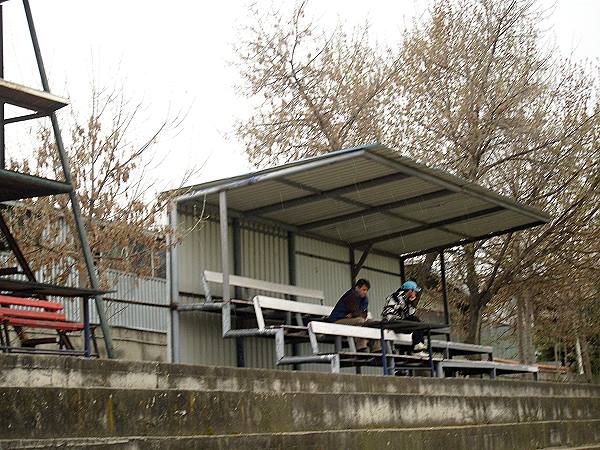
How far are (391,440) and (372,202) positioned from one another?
19.0 ft

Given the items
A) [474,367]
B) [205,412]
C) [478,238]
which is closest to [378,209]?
[474,367]

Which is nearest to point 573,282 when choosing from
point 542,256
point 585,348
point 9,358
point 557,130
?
point 542,256

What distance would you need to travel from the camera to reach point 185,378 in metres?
7.94

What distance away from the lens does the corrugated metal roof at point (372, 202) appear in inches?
510

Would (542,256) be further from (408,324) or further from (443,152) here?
(408,324)

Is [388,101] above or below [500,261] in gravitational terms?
above

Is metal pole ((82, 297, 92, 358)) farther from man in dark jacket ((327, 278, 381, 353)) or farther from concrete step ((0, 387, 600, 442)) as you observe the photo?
man in dark jacket ((327, 278, 381, 353))

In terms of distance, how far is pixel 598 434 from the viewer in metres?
16.3

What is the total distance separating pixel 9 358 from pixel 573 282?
17.6 metres

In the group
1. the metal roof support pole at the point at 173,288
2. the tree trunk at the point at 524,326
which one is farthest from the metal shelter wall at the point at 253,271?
the tree trunk at the point at 524,326

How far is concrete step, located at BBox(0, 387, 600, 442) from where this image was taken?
621 centimetres

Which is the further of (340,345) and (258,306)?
(340,345)

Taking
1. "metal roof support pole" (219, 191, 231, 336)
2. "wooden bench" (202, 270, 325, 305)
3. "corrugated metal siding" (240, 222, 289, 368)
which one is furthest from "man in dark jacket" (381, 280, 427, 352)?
"metal roof support pole" (219, 191, 231, 336)

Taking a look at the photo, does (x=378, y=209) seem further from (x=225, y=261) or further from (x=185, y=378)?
(x=185, y=378)
